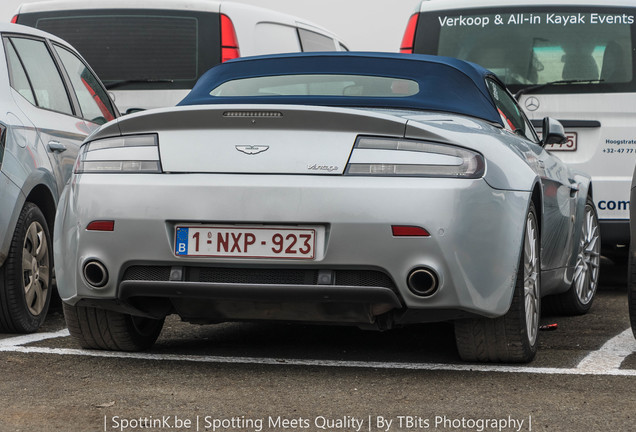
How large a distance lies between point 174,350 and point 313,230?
4.05 feet

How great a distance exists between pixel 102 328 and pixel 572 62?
4.44 metres

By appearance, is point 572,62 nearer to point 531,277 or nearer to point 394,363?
point 531,277

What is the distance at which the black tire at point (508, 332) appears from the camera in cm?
498

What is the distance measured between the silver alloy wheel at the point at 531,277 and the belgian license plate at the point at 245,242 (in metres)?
1.01

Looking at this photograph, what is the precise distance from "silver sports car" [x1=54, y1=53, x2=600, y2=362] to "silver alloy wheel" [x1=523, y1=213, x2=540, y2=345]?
2.4 inches

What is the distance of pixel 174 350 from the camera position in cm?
554

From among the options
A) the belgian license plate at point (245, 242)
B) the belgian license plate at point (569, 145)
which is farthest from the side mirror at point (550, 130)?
the belgian license plate at point (245, 242)

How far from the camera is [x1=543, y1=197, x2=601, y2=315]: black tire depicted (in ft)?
23.1

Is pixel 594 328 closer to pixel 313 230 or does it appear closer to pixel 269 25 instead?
pixel 313 230

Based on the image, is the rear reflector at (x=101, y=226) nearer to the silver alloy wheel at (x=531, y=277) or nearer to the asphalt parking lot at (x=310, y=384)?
the asphalt parking lot at (x=310, y=384)

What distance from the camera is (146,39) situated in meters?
9.65

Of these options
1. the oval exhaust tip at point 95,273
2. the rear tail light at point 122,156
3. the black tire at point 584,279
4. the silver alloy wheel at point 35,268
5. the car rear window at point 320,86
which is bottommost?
the black tire at point 584,279

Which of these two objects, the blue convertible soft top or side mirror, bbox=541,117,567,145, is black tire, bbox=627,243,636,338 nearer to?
the blue convertible soft top

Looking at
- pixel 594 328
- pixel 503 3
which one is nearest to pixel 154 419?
pixel 594 328
